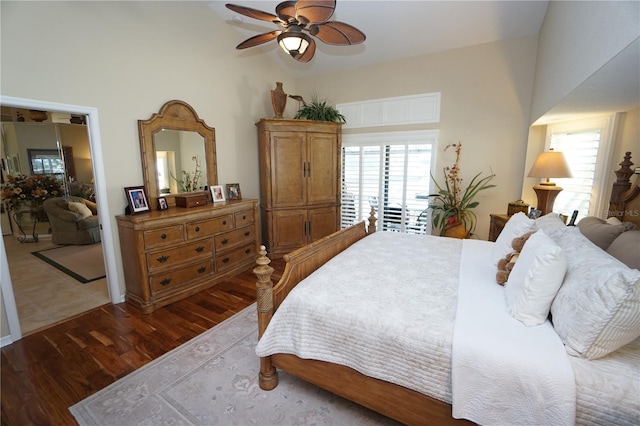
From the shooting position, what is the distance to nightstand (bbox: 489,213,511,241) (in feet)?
11.3

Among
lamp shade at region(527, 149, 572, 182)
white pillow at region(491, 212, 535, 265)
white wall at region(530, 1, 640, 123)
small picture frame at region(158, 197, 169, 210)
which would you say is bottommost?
white pillow at region(491, 212, 535, 265)

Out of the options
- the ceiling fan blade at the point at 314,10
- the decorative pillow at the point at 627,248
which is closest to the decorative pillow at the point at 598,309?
the decorative pillow at the point at 627,248

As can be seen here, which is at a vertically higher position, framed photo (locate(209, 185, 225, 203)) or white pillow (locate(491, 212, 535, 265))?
framed photo (locate(209, 185, 225, 203))

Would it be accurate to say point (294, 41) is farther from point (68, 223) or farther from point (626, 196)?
point (68, 223)

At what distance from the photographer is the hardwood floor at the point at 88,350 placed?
1.76 m

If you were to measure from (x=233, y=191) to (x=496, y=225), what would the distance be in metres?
3.53

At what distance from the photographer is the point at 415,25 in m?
3.50

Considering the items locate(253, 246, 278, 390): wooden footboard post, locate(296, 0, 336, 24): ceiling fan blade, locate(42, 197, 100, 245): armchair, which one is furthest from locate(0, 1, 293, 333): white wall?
locate(42, 197, 100, 245): armchair

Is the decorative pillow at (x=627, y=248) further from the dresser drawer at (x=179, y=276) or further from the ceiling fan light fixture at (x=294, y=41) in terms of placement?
the dresser drawer at (x=179, y=276)

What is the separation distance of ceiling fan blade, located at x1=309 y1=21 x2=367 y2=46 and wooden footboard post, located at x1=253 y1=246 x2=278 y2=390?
1777 millimetres

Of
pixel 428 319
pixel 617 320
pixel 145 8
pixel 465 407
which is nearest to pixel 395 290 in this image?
pixel 428 319

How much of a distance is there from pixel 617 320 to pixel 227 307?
9.28ft

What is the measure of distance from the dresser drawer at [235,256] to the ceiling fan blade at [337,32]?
258 cm

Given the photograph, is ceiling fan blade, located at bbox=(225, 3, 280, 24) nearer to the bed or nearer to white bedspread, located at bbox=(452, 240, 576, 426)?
the bed
